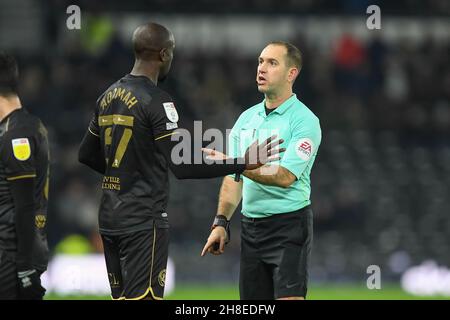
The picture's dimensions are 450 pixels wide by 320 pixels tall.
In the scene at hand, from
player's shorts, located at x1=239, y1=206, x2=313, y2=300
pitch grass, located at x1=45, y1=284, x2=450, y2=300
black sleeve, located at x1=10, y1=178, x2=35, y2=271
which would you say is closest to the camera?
black sleeve, located at x1=10, y1=178, x2=35, y2=271

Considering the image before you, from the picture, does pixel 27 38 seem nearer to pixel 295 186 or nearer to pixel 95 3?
pixel 95 3

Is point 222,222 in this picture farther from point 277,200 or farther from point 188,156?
point 188,156

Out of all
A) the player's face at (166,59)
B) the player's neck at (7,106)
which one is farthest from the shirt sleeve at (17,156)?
the player's face at (166,59)

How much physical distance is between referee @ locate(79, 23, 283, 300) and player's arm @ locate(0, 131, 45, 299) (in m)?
0.56

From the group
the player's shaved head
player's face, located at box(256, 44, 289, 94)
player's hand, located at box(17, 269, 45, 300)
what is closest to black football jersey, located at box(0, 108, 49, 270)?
player's hand, located at box(17, 269, 45, 300)

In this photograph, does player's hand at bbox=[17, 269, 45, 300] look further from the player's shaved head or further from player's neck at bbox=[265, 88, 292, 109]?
player's neck at bbox=[265, 88, 292, 109]

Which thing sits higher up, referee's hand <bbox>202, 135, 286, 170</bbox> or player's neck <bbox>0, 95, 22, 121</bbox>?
player's neck <bbox>0, 95, 22, 121</bbox>

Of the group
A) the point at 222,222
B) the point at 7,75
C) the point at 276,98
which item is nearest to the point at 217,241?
the point at 222,222

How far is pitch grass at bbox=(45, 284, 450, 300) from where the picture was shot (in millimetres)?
14125

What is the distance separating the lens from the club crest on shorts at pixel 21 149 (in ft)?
21.2

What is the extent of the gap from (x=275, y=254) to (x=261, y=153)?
3.04 feet

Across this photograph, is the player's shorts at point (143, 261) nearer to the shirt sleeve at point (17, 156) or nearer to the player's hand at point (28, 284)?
the player's hand at point (28, 284)

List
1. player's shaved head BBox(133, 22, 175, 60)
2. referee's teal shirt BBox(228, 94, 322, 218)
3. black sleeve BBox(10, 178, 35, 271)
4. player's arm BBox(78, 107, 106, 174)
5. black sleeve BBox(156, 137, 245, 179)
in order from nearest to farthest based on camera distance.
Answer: black sleeve BBox(10, 178, 35, 271)
black sleeve BBox(156, 137, 245, 179)
player's shaved head BBox(133, 22, 175, 60)
player's arm BBox(78, 107, 106, 174)
referee's teal shirt BBox(228, 94, 322, 218)

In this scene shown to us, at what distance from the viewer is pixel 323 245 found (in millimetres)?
17047
